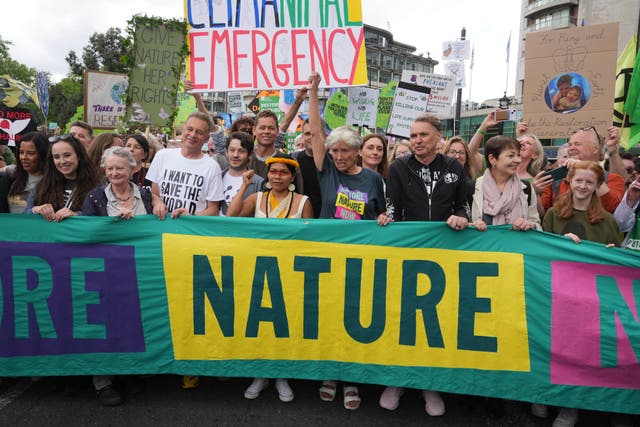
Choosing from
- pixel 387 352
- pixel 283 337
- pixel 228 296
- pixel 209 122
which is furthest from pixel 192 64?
pixel 387 352

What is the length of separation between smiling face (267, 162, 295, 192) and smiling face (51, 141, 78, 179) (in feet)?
4.85

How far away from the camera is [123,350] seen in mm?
3135

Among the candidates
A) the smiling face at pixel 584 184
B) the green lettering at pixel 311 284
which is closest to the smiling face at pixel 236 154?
the green lettering at pixel 311 284

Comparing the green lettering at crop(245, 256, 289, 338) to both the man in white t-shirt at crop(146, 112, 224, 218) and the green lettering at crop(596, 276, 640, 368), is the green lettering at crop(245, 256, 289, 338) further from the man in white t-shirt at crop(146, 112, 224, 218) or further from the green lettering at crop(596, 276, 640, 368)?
the green lettering at crop(596, 276, 640, 368)

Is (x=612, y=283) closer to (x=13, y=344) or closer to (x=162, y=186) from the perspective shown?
(x=162, y=186)

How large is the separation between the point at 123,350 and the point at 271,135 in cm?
214

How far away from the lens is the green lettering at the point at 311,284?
3102mm

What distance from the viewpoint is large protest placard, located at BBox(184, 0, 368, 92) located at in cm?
483

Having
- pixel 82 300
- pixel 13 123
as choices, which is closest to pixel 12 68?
pixel 13 123

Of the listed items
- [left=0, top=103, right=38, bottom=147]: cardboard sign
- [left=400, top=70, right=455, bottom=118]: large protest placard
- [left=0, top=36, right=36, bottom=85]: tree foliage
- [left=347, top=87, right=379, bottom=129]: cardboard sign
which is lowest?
[left=0, top=103, right=38, bottom=147]: cardboard sign

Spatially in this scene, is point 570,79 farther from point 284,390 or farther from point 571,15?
point 571,15

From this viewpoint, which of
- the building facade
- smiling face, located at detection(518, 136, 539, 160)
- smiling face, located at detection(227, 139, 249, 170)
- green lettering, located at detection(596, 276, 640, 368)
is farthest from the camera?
the building facade

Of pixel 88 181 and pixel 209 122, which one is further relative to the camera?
pixel 209 122

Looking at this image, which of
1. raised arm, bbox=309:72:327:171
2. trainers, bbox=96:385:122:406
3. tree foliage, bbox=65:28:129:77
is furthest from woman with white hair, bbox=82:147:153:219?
tree foliage, bbox=65:28:129:77
